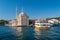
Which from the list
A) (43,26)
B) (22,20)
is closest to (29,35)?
(43,26)

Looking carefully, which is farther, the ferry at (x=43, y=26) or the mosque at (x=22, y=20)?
the mosque at (x=22, y=20)

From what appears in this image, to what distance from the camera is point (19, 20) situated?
156000 mm

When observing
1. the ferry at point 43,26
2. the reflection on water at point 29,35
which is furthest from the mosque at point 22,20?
the reflection on water at point 29,35

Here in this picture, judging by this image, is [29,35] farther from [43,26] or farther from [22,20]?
[22,20]

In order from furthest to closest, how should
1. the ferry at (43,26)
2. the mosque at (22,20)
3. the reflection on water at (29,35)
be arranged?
the mosque at (22,20)
the ferry at (43,26)
the reflection on water at (29,35)

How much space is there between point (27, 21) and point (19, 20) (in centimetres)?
849

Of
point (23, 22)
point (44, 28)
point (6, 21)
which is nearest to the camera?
point (44, 28)

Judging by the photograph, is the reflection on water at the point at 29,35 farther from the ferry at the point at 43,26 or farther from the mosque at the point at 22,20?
the mosque at the point at 22,20

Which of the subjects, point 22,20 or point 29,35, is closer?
point 29,35

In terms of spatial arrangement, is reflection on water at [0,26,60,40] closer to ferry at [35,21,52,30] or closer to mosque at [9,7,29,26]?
ferry at [35,21,52,30]

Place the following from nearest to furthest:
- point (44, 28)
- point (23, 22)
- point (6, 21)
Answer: point (44, 28), point (23, 22), point (6, 21)

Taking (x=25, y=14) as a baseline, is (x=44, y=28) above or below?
below

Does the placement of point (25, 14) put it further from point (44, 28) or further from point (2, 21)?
point (44, 28)

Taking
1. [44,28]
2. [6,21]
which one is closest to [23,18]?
[6,21]
